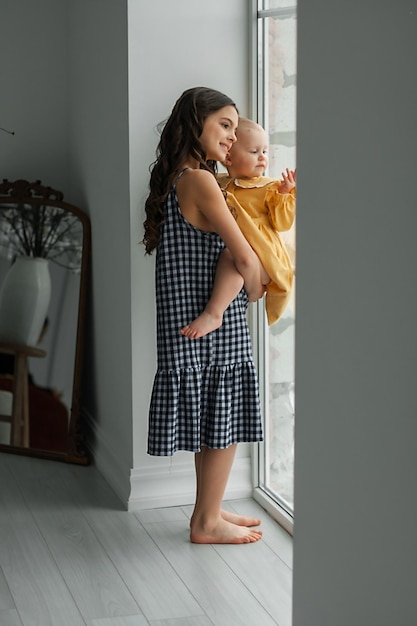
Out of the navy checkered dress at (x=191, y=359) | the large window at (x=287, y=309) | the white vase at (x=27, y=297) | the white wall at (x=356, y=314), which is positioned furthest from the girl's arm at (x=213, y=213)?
the white vase at (x=27, y=297)

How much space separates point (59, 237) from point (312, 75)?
7.43 feet

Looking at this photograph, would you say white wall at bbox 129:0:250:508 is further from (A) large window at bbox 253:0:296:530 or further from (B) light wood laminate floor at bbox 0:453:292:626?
(B) light wood laminate floor at bbox 0:453:292:626

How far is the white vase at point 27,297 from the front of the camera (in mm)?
3947

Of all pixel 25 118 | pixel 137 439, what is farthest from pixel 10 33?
pixel 137 439

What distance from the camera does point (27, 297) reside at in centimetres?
395

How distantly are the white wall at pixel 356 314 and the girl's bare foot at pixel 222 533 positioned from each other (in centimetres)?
107

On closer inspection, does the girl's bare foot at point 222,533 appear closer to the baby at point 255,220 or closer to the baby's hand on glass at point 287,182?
the baby at point 255,220

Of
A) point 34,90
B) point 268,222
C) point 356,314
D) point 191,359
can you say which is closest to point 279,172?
point 268,222

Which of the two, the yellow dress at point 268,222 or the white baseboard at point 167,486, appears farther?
the white baseboard at point 167,486

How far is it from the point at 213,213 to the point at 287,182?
24 centimetres

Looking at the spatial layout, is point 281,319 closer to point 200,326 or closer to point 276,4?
point 200,326

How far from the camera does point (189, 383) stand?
297cm

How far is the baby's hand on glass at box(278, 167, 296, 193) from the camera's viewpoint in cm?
289

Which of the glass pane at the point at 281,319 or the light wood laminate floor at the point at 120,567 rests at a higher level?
the glass pane at the point at 281,319
